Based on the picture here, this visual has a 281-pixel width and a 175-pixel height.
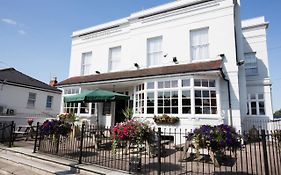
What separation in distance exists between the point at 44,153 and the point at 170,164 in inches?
201

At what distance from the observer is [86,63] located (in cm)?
1622

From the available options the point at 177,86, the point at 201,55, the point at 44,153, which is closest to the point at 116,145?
the point at 44,153

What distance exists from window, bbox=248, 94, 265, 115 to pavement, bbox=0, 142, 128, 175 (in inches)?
507

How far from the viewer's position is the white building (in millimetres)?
9703

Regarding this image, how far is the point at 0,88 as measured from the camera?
16.4 m

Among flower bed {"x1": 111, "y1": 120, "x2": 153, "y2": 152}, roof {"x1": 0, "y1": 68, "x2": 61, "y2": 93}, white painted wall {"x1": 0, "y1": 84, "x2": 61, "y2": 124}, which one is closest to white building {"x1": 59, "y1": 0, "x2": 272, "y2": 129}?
flower bed {"x1": 111, "y1": 120, "x2": 153, "y2": 152}

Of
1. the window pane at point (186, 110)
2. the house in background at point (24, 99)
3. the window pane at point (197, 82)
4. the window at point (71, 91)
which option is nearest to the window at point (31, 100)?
the house in background at point (24, 99)

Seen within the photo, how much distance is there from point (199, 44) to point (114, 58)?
6654 millimetres

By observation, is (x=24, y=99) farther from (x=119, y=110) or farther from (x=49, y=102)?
(x=119, y=110)

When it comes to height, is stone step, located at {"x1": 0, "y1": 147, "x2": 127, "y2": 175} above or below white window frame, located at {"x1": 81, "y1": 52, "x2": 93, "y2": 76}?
below

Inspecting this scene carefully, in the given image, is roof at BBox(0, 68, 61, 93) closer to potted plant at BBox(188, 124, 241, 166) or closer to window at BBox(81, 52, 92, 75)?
window at BBox(81, 52, 92, 75)

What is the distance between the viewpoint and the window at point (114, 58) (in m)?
14.6

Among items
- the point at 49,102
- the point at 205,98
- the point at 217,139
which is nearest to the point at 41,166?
the point at 217,139

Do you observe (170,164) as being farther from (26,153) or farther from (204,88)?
(26,153)
